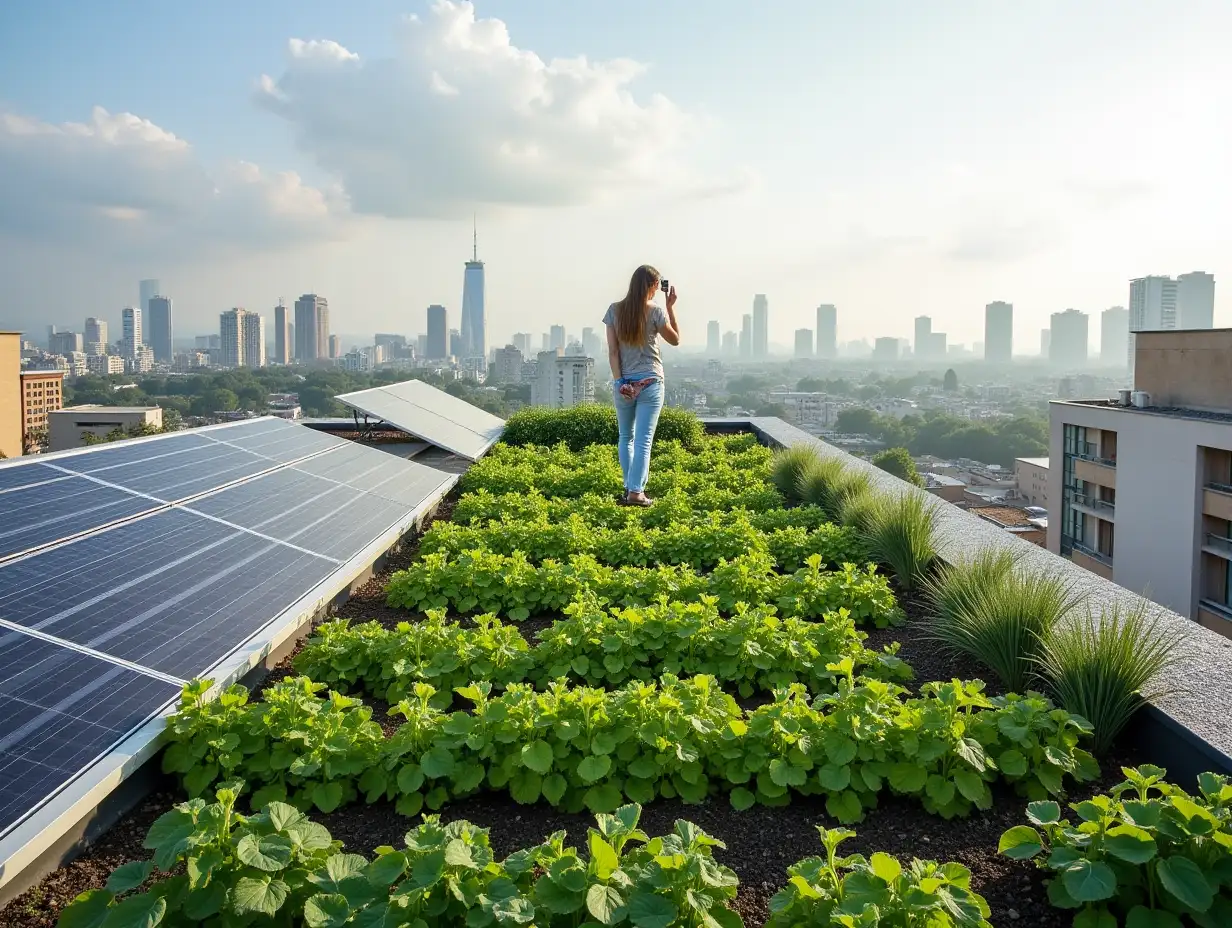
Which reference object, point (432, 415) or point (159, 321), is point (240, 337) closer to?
point (159, 321)

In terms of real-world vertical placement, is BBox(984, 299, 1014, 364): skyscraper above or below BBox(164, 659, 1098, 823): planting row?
above

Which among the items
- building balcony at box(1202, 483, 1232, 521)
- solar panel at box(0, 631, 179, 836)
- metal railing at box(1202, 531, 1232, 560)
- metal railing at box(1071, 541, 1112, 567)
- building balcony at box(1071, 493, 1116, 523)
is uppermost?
solar panel at box(0, 631, 179, 836)

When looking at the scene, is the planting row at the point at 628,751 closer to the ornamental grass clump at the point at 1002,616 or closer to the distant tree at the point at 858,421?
the ornamental grass clump at the point at 1002,616

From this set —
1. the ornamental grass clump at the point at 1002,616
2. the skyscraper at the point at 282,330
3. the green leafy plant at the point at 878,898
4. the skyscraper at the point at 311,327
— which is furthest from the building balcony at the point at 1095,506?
the skyscraper at the point at 282,330

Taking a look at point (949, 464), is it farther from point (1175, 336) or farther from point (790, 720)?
point (790, 720)

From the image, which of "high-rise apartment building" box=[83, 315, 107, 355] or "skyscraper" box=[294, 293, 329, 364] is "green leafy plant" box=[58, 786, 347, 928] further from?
"high-rise apartment building" box=[83, 315, 107, 355]

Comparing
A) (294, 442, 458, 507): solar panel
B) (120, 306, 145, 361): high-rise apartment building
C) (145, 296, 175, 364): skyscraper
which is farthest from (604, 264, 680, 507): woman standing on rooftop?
(145, 296, 175, 364): skyscraper
